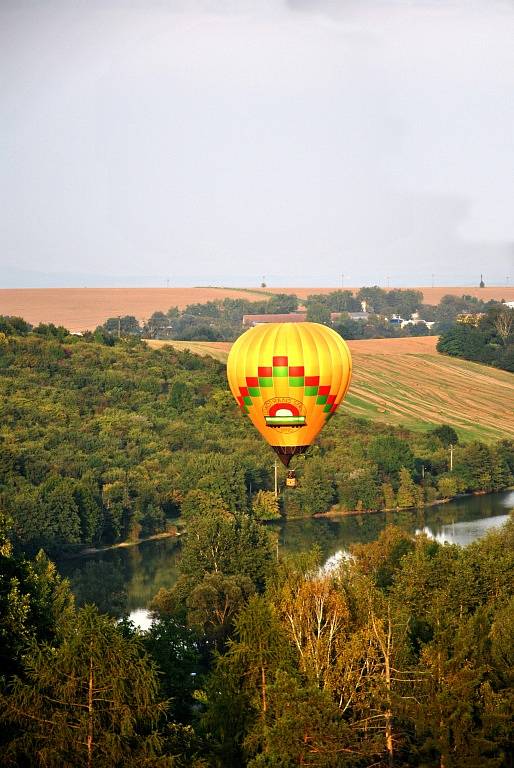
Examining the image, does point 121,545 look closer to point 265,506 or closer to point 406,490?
point 265,506

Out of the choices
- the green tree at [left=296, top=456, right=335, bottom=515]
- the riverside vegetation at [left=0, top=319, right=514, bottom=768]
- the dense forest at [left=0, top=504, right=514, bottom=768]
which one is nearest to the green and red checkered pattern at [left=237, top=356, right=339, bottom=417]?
the riverside vegetation at [left=0, top=319, right=514, bottom=768]

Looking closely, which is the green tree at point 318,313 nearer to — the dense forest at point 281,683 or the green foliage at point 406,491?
the green foliage at point 406,491

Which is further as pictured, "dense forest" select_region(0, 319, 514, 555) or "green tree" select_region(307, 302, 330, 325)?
"green tree" select_region(307, 302, 330, 325)

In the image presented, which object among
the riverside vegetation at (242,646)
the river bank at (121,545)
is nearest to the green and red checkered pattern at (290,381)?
the riverside vegetation at (242,646)

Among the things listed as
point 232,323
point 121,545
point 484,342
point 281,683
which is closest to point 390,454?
point 121,545

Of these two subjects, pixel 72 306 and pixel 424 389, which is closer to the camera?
pixel 424 389

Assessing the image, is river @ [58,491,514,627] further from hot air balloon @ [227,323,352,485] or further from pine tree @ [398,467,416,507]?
hot air balloon @ [227,323,352,485]

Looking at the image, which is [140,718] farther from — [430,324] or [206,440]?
[430,324]
